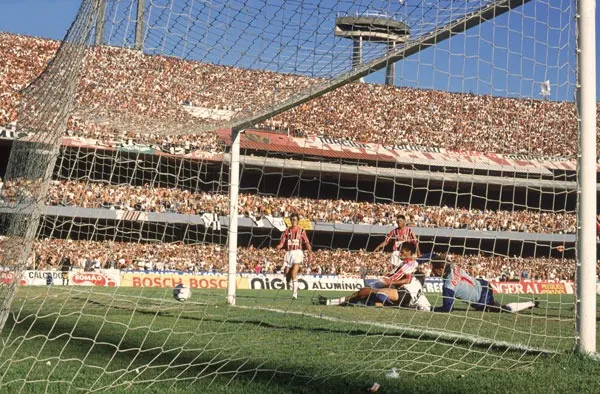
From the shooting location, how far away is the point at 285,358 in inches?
239

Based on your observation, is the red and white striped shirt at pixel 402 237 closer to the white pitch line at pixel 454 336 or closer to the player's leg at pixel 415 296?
the player's leg at pixel 415 296

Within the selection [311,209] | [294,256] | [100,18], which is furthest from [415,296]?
[311,209]

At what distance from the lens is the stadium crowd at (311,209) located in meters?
16.5

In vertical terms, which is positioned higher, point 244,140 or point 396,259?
point 244,140

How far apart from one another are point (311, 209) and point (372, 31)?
18.8 meters

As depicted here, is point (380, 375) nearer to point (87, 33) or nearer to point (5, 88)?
point (87, 33)

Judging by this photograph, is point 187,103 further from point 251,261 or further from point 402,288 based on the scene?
point 251,261

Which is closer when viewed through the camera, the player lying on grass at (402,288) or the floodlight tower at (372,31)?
the floodlight tower at (372,31)

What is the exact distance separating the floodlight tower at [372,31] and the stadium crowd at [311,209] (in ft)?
19.7

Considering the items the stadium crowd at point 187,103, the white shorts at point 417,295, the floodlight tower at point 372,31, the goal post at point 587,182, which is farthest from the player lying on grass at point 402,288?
the goal post at point 587,182

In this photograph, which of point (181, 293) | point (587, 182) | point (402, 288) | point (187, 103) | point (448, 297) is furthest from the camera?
point (181, 293)

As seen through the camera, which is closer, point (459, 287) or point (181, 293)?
point (459, 287)

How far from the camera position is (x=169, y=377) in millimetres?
5164

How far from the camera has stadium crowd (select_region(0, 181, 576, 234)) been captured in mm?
16547
